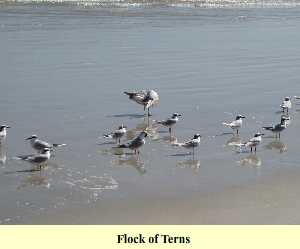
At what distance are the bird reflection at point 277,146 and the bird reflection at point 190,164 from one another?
214cm

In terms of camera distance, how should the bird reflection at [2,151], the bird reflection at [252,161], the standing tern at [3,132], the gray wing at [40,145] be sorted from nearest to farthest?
the bird reflection at [2,151] < the gray wing at [40,145] < the bird reflection at [252,161] < the standing tern at [3,132]

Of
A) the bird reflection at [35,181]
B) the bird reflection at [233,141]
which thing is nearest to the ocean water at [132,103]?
the bird reflection at [35,181]

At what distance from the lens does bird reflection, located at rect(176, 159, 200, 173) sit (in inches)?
541

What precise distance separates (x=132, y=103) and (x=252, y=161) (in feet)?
19.7

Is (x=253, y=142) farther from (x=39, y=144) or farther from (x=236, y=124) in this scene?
(x=39, y=144)

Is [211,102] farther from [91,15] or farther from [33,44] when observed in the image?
[91,15]

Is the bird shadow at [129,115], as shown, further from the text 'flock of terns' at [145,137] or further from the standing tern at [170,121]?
the standing tern at [170,121]

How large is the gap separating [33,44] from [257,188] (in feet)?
61.9

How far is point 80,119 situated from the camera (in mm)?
17203

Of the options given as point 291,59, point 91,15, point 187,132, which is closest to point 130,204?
point 187,132

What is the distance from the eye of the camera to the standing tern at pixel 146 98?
719 inches

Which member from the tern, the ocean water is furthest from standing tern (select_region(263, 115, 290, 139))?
the tern

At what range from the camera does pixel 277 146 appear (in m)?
15.6

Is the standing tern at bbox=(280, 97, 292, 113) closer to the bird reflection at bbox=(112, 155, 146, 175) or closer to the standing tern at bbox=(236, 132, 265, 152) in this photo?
the standing tern at bbox=(236, 132, 265, 152)
